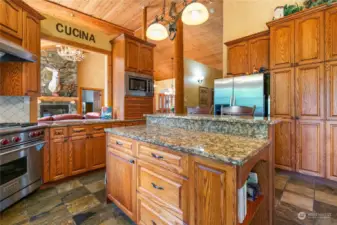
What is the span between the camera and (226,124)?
146 centimetres

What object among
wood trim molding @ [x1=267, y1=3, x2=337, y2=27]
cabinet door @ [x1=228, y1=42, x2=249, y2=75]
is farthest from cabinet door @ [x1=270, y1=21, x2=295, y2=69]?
cabinet door @ [x1=228, y1=42, x2=249, y2=75]

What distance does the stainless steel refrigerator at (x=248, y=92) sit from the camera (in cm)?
300

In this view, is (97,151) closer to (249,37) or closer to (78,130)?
(78,130)

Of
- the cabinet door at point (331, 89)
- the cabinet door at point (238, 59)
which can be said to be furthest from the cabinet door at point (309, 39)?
the cabinet door at point (238, 59)

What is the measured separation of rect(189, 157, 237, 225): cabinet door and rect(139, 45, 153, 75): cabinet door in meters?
3.04

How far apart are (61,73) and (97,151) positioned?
21.3 feet

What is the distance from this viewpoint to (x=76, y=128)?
2.58m

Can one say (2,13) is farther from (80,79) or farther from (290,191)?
(80,79)

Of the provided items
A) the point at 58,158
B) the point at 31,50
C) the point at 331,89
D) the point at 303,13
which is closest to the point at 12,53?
the point at 31,50

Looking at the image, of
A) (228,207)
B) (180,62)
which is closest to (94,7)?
(180,62)

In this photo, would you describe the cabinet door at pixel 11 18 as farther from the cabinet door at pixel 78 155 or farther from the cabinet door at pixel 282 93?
the cabinet door at pixel 282 93

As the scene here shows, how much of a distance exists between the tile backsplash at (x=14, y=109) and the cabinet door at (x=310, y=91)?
4.35 meters

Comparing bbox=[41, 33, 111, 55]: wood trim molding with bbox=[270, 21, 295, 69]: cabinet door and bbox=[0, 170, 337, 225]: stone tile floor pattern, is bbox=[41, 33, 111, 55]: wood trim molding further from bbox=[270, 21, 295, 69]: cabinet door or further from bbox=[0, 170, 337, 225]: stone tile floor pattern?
bbox=[270, 21, 295, 69]: cabinet door

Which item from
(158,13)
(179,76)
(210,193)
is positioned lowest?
(210,193)
